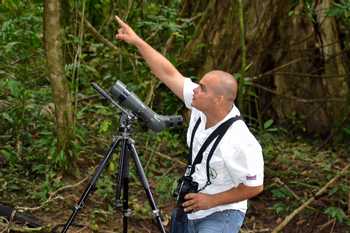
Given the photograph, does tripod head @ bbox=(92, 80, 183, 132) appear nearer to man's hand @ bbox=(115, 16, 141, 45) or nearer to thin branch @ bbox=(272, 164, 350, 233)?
man's hand @ bbox=(115, 16, 141, 45)

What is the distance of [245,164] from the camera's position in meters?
3.13

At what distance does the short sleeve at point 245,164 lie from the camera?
3.12 m

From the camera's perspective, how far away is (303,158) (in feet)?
23.7

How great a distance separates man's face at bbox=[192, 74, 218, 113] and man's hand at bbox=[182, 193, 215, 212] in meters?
0.44

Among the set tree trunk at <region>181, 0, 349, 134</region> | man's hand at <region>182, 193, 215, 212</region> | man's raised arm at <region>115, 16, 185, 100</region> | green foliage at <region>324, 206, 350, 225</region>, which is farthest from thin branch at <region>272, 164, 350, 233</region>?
man's hand at <region>182, 193, 215, 212</region>

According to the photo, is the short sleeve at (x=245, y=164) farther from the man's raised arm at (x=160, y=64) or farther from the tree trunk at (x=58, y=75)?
the tree trunk at (x=58, y=75)

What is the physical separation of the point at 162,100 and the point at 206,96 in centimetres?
391

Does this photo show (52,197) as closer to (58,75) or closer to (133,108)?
(58,75)

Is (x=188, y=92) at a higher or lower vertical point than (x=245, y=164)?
higher

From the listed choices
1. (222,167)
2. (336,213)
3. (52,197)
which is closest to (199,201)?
(222,167)

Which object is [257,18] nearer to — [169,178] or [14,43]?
[169,178]

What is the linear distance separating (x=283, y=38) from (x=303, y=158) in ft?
Result: 5.27

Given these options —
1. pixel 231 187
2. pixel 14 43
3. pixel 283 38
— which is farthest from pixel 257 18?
pixel 231 187

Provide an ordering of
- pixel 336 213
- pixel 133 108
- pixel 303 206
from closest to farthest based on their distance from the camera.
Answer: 1. pixel 133 108
2. pixel 336 213
3. pixel 303 206
